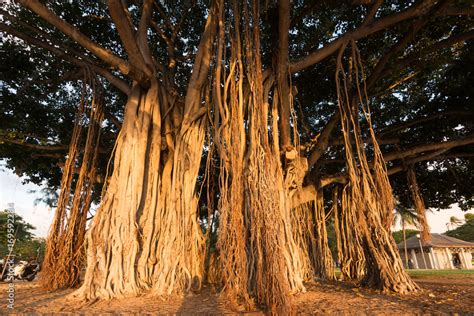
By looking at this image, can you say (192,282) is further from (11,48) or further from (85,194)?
(11,48)

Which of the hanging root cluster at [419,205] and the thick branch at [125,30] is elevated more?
the thick branch at [125,30]

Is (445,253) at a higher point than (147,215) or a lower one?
higher

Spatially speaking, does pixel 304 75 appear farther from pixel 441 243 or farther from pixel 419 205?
pixel 441 243

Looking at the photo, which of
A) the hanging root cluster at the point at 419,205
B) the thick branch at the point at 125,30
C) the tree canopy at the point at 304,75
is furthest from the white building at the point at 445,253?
the thick branch at the point at 125,30

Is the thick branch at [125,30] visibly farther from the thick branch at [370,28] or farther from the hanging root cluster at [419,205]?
the hanging root cluster at [419,205]

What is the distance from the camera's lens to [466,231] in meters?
25.7

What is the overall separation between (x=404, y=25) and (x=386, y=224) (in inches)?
119

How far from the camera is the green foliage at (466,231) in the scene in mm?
25056

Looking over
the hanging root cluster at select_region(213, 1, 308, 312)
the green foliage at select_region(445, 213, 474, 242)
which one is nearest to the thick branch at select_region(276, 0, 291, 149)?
the hanging root cluster at select_region(213, 1, 308, 312)

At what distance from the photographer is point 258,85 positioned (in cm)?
289

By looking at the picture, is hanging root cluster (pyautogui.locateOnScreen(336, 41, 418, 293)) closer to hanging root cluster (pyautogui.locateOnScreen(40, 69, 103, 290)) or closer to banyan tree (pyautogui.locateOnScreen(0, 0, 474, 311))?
banyan tree (pyautogui.locateOnScreen(0, 0, 474, 311))

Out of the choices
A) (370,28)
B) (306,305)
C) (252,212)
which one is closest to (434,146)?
(370,28)

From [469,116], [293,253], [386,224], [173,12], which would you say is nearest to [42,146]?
[173,12]

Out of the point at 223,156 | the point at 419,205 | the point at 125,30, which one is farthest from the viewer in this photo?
the point at 419,205
